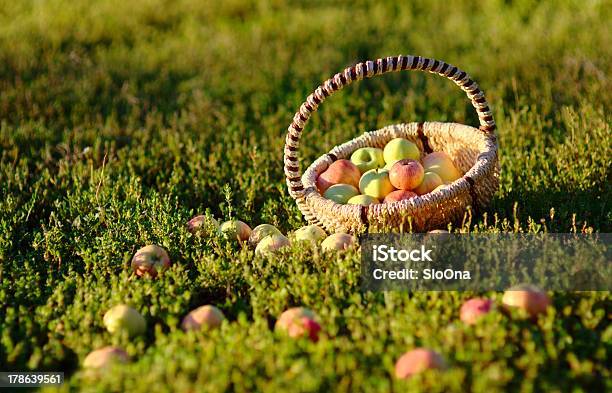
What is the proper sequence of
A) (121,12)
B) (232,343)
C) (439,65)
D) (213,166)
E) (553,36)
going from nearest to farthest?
(232,343), (439,65), (213,166), (553,36), (121,12)

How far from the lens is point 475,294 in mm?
3129

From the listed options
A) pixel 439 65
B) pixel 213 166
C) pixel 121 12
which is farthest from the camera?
pixel 121 12

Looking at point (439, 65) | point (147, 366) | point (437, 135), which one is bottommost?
point (147, 366)

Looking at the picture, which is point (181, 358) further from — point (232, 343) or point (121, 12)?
point (121, 12)

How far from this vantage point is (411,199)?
382 cm

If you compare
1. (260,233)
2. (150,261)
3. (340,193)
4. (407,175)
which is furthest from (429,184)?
(150,261)

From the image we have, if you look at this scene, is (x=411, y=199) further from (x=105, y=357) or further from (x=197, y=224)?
(x=105, y=357)

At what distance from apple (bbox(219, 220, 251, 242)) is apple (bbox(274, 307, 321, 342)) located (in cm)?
99

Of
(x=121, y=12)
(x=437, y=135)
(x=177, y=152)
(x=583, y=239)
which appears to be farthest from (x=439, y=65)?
(x=121, y=12)

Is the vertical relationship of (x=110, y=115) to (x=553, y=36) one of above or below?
below

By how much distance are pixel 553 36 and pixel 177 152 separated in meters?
3.55

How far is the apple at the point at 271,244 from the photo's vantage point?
3.75 m

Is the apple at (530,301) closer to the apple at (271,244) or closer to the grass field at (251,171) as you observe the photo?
the grass field at (251,171)

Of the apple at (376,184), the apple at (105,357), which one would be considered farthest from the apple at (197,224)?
the apple at (105,357)
